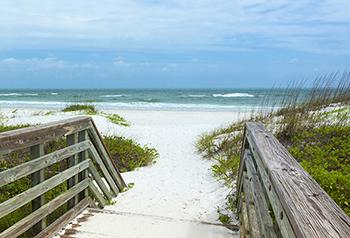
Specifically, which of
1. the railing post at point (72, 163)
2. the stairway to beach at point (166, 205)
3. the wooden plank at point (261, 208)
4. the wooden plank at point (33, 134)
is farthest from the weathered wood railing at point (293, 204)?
the railing post at point (72, 163)

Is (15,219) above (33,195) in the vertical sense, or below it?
below

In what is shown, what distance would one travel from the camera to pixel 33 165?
Result: 9.84 feet

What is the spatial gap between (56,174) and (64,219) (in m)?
0.60

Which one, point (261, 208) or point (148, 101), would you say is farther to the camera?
point (148, 101)

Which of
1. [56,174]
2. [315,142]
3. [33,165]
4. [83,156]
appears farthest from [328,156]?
[33,165]

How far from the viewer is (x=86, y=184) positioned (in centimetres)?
440

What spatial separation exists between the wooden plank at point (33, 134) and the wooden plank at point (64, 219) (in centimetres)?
86

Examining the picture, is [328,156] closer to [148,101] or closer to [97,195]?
[97,195]

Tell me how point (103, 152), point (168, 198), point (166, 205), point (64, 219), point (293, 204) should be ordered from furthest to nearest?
point (168, 198)
point (166, 205)
point (103, 152)
point (64, 219)
point (293, 204)

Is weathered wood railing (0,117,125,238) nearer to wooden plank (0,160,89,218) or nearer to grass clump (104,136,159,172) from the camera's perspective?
wooden plank (0,160,89,218)

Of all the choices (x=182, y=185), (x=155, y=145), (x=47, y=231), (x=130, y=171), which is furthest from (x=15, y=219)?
(x=155, y=145)

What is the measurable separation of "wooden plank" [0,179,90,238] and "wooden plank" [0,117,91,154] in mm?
623

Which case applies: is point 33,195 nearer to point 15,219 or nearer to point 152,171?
point 15,219

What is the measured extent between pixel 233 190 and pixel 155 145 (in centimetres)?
485
